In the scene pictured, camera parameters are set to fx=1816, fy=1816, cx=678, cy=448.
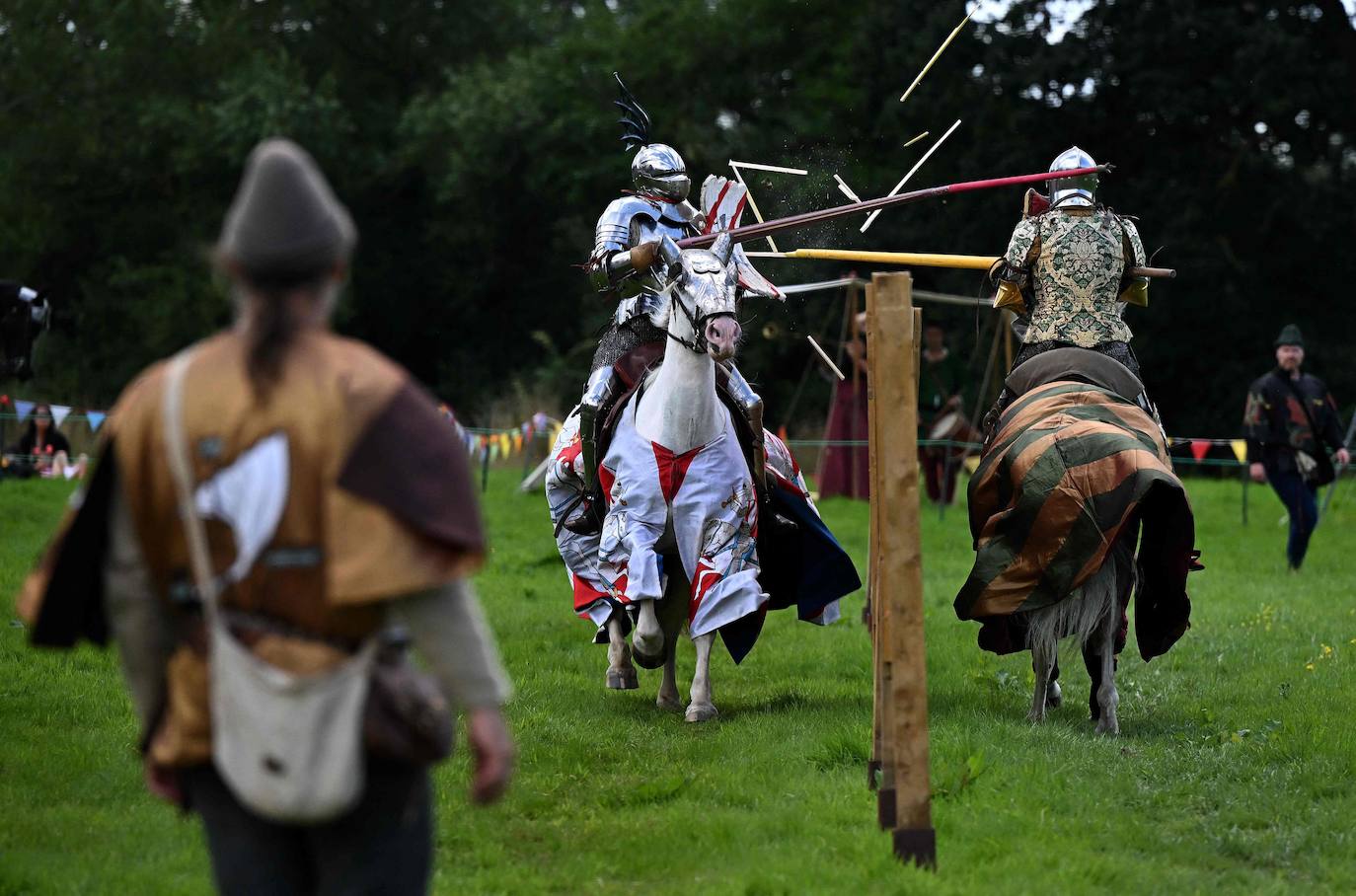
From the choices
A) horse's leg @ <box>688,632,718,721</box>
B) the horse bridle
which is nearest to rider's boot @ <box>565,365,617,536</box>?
the horse bridle

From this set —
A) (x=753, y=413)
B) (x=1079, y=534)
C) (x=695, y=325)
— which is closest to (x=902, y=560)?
(x=1079, y=534)

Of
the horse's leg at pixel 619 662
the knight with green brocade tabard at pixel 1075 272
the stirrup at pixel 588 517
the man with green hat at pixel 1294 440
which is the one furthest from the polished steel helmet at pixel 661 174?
the man with green hat at pixel 1294 440

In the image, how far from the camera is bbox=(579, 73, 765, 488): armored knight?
28.6 ft

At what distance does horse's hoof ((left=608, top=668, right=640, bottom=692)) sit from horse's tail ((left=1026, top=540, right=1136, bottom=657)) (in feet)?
7.44

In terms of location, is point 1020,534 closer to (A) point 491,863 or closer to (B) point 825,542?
(B) point 825,542

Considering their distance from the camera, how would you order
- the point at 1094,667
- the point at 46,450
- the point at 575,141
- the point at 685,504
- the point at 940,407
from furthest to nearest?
the point at 575,141 → the point at 940,407 → the point at 46,450 → the point at 685,504 → the point at 1094,667

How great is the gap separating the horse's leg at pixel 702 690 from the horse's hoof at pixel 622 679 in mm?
847

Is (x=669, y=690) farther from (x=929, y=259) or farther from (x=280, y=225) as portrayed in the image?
(x=280, y=225)

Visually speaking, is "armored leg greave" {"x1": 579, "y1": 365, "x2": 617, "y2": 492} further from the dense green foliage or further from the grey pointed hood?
the dense green foliage

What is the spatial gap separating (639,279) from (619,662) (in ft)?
6.56

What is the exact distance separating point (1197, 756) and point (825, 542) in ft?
8.00

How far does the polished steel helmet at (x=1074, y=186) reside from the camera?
29.3 ft

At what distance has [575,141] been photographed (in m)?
34.5

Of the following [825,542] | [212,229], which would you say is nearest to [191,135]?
[212,229]
